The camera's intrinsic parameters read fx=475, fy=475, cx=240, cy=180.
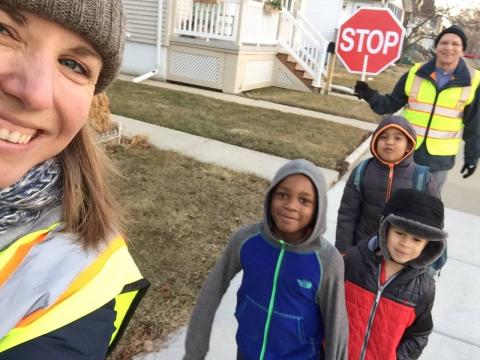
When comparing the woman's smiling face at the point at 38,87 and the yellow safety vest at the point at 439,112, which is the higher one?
the woman's smiling face at the point at 38,87

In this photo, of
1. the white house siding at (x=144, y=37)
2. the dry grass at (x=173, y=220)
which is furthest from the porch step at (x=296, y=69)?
the dry grass at (x=173, y=220)

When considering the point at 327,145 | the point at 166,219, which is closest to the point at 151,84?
the point at 327,145

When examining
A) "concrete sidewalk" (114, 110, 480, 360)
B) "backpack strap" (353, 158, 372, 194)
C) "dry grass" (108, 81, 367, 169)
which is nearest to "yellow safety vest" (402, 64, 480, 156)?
"backpack strap" (353, 158, 372, 194)

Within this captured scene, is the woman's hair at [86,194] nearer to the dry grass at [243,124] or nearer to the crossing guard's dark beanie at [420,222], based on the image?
the crossing guard's dark beanie at [420,222]

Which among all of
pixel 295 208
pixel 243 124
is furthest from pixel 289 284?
pixel 243 124

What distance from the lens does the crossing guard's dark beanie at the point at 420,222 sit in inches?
85.7

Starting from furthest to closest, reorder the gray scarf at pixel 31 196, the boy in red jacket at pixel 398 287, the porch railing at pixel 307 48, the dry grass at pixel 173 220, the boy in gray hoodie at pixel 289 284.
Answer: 1. the porch railing at pixel 307 48
2. the dry grass at pixel 173 220
3. the boy in red jacket at pixel 398 287
4. the boy in gray hoodie at pixel 289 284
5. the gray scarf at pixel 31 196

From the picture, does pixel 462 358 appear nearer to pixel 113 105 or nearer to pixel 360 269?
pixel 360 269

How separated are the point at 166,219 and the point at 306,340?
241cm

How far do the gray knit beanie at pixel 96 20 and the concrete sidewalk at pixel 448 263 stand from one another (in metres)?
2.07

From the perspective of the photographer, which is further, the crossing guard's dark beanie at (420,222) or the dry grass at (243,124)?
the dry grass at (243,124)

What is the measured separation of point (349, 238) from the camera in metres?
3.06

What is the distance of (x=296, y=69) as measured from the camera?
13.5 m

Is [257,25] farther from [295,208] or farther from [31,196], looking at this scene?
[31,196]
